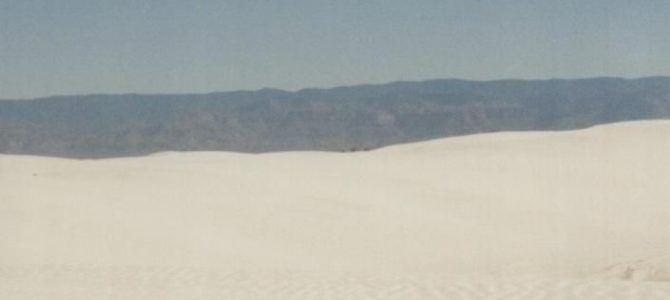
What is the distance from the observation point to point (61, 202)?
18125 mm

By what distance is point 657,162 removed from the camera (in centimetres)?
2755

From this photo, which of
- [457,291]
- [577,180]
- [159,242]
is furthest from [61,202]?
[577,180]

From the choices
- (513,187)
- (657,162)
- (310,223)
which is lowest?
(310,223)

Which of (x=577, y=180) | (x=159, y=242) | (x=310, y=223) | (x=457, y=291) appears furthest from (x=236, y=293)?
(x=577, y=180)

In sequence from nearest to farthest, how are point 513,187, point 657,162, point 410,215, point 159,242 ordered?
point 159,242 < point 410,215 < point 513,187 < point 657,162

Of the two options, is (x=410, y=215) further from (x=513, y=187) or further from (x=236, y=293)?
(x=236, y=293)

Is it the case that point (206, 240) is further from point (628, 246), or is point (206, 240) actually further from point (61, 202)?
point (628, 246)

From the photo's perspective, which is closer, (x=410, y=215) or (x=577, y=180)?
(x=410, y=215)

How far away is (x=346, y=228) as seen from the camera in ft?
59.9

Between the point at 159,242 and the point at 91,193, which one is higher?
the point at 91,193

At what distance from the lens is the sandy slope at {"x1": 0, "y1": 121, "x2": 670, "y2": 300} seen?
38.0ft

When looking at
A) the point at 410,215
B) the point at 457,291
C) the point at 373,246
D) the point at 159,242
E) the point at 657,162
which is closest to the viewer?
the point at 457,291

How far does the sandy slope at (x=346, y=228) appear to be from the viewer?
11.6 metres

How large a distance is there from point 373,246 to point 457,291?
630cm
